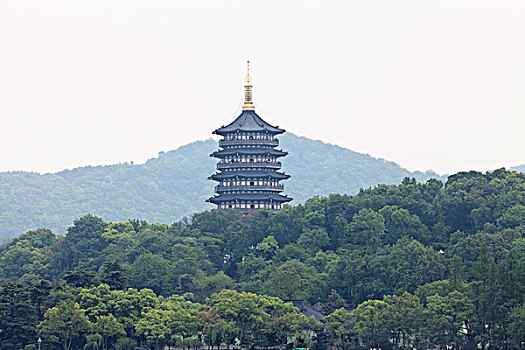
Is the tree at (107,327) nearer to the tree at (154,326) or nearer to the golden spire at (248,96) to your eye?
the tree at (154,326)

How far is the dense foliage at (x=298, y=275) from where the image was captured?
67.8 meters

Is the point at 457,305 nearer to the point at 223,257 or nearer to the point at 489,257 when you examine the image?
the point at 489,257

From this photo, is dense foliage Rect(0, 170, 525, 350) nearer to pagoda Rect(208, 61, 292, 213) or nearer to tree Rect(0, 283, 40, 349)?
tree Rect(0, 283, 40, 349)

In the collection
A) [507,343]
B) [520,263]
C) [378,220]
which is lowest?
[507,343]

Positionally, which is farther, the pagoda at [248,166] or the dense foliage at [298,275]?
the pagoda at [248,166]

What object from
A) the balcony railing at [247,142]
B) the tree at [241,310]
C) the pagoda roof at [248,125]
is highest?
the pagoda roof at [248,125]

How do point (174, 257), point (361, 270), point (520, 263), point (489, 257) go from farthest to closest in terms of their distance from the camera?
point (174, 257), point (361, 270), point (489, 257), point (520, 263)

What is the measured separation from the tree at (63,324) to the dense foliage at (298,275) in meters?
0.10

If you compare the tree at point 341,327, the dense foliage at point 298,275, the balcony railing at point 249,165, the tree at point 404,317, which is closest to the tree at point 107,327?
the dense foliage at point 298,275

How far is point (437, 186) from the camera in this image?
92688mm

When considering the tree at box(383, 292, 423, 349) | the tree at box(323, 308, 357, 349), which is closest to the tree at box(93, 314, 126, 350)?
the tree at box(323, 308, 357, 349)

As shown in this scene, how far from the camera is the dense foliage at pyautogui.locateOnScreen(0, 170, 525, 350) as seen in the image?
67812 millimetres

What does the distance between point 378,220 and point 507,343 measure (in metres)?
23.1

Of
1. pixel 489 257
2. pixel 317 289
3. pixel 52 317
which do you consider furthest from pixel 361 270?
pixel 52 317
